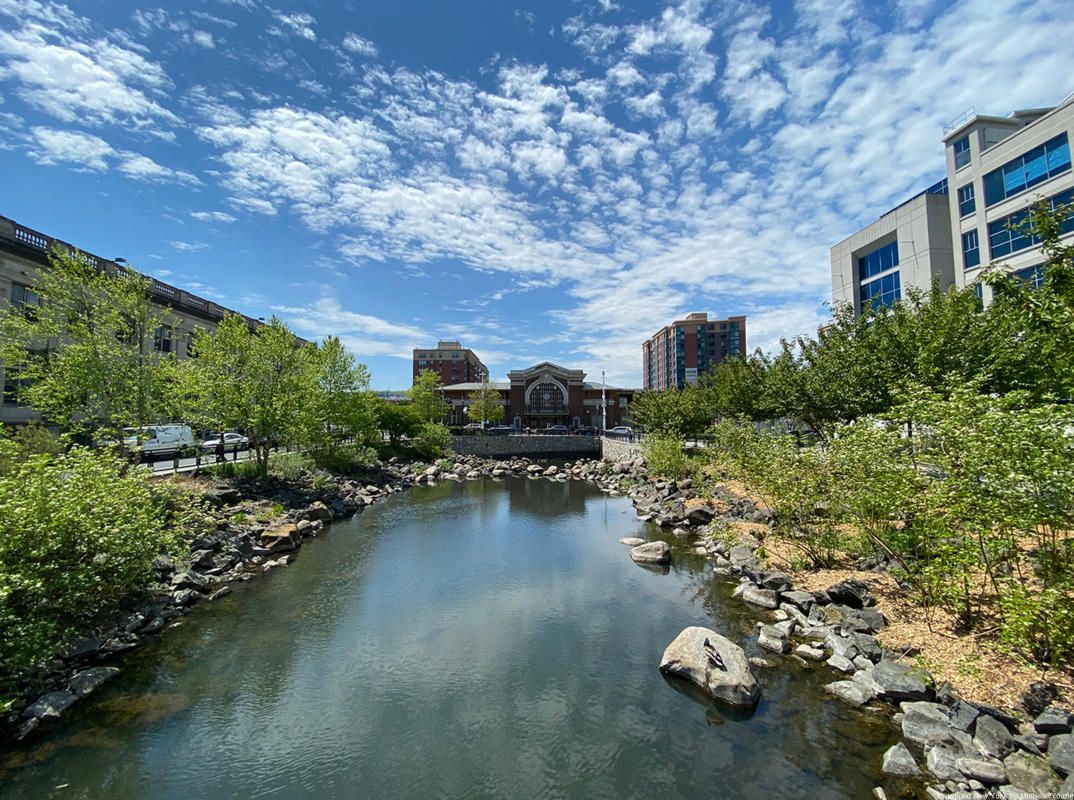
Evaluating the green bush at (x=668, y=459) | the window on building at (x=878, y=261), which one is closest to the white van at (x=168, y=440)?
the green bush at (x=668, y=459)

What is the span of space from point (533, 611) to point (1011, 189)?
112 feet

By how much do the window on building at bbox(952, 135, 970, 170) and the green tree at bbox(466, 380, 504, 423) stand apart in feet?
171

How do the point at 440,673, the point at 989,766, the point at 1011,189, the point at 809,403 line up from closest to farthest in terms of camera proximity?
the point at 989,766, the point at 440,673, the point at 809,403, the point at 1011,189

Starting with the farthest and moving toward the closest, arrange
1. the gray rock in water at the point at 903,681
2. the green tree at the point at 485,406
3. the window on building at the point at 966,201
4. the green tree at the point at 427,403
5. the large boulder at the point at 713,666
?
the green tree at the point at 485,406 < the green tree at the point at 427,403 < the window on building at the point at 966,201 < the large boulder at the point at 713,666 < the gray rock in water at the point at 903,681

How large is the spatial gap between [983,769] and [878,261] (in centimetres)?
4143

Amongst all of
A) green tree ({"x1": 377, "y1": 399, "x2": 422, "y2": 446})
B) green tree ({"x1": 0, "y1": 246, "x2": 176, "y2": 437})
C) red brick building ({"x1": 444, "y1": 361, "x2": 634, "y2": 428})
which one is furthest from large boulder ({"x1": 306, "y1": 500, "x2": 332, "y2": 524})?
red brick building ({"x1": 444, "y1": 361, "x2": 634, "y2": 428})

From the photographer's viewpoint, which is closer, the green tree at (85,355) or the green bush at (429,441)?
the green tree at (85,355)

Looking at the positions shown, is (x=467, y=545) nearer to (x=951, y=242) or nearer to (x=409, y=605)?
(x=409, y=605)

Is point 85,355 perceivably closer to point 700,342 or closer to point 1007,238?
point 1007,238

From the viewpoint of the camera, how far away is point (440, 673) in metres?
9.42

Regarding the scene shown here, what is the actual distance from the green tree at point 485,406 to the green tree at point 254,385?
39.6m

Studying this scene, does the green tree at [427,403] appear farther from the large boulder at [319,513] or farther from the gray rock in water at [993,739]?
the gray rock in water at [993,739]

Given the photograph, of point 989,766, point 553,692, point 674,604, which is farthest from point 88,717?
point 989,766

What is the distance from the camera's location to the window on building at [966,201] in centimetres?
2962
